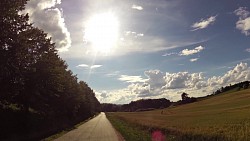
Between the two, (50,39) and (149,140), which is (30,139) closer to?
(149,140)

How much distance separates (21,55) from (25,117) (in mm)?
10499

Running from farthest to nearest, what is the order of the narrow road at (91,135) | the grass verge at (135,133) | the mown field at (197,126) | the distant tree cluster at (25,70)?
1. the narrow road at (91,135)
2. the grass verge at (135,133)
3. the mown field at (197,126)
4. the distant tree cluster at (25,70)

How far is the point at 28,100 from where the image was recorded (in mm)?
35719

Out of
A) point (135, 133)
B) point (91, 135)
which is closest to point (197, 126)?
point (135, 133)

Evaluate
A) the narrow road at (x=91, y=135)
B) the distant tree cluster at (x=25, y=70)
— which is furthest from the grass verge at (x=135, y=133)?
the distant tree cluster at (x=25, y=70)

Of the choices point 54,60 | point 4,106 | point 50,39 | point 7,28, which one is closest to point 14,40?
point 7,28

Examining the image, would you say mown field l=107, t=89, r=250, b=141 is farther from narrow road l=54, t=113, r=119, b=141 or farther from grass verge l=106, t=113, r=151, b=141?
narrow road l=54, t=113, r=119, b=141

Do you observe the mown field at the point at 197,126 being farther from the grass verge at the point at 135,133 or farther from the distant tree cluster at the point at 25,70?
the distant tree cluster at the point at 25,70

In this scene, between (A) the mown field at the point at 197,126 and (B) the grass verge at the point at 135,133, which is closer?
(A) the mown field at the point at 197,126

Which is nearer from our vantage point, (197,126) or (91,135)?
(91,135)

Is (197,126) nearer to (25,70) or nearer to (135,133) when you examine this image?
(135,133)

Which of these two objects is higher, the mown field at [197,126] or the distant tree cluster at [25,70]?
the distant tree cluster at [25,70]

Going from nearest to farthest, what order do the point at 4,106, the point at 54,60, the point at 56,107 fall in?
the point at 4,106, the point at 54,60, the point at 56,107

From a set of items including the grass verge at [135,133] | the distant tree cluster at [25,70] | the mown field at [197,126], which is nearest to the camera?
the distant tree cluster at [25,70]
